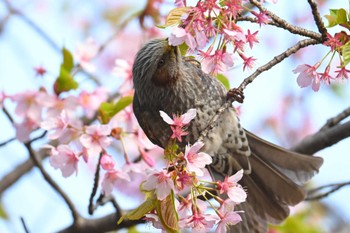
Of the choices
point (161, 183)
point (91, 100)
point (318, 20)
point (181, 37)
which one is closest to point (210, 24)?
point (181, 37)

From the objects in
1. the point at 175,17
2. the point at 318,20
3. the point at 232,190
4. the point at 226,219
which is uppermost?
the point at 318,20

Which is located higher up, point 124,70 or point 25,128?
point 124,70

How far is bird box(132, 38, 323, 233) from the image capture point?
3311 mm

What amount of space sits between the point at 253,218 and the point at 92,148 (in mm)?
1174

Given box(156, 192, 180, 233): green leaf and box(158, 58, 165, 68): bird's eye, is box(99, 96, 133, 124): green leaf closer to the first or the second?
box(158, 58, 165, 68): bird's eye

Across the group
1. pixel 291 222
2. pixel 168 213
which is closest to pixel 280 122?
pixel 291 222

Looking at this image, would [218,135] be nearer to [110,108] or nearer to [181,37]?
[110,108]

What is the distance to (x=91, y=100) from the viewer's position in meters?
→ 3.77

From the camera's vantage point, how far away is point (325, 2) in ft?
23.0

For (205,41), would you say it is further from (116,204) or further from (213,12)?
(116,204)

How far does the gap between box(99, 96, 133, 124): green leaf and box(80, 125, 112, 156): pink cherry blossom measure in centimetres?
38

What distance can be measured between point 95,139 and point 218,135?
2.77 ft

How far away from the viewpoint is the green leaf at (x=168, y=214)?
2385 mm

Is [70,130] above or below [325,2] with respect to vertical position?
below
